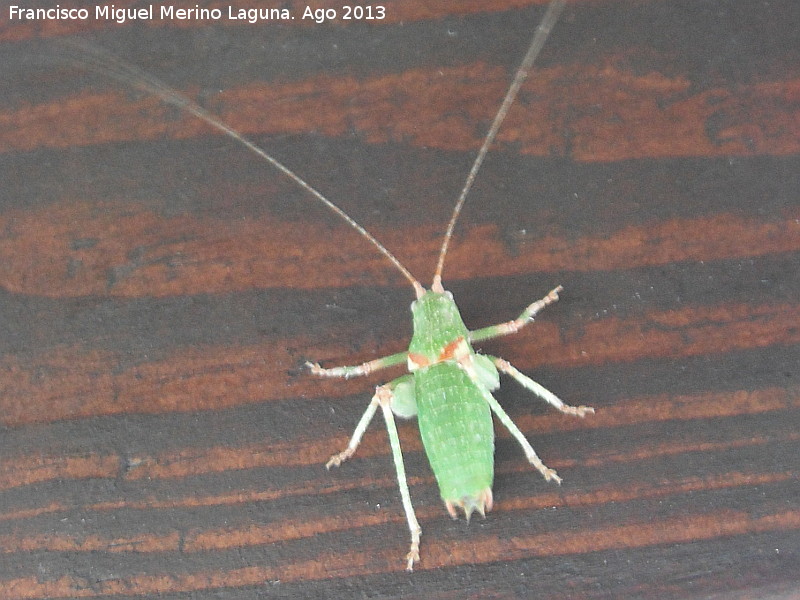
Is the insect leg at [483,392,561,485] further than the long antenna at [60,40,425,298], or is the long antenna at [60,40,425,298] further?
the long antenna at [60,40,425,298]

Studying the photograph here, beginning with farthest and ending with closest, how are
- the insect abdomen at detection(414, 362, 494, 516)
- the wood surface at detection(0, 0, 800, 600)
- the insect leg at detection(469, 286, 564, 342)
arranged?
1. the insect leg at detection(469, 286, 564, 342)
2. the wood surface at detection(0, 0, 800, 600)
3. the insect abdomen at detection(414, 362, 494, 516)

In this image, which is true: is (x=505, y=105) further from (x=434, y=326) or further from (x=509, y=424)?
(x=509, y=424)

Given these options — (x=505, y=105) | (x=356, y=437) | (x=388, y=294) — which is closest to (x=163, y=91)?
(x=388, y=294)

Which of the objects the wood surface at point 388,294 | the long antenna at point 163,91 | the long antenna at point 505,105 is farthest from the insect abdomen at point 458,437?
the long antenna at point 163,91

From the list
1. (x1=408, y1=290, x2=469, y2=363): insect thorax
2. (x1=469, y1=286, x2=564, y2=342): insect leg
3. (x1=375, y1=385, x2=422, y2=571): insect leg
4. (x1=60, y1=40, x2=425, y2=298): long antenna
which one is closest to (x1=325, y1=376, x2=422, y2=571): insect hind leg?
(x1=375, y1=385, x2=422, y2=571): insect leg

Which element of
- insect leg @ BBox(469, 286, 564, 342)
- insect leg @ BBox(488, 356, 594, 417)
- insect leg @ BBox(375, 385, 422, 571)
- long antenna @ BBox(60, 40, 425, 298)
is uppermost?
long antenna @ BBox(60, 40, 425, 298)

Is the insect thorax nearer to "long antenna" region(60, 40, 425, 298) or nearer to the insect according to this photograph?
the insect

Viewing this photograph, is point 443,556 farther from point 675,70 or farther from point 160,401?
point 675,70

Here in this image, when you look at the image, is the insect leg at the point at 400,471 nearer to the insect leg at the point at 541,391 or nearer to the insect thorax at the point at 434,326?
the insect thorax at the point at 434,326
